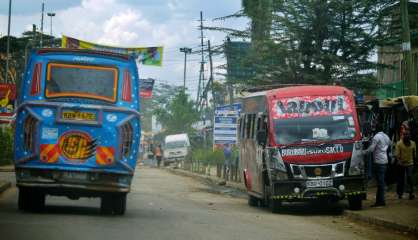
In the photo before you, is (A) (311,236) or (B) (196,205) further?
(B) (196,205)

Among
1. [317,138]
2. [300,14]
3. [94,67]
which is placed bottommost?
[317,138]

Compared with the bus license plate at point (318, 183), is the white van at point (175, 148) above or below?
below

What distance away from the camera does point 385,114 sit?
25344 millimetres

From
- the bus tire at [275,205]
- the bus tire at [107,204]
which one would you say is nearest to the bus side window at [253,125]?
the bus tire at [275,205]

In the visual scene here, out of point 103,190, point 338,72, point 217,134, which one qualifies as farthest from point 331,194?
point 217,134

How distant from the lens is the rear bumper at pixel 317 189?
19.7 m

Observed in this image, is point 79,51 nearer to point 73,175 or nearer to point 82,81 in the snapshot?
point 82,81

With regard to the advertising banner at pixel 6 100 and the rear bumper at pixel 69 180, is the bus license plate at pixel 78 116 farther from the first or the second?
the advertising banner at pixel 6 100

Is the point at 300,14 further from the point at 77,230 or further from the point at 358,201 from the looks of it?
the point at 77,230

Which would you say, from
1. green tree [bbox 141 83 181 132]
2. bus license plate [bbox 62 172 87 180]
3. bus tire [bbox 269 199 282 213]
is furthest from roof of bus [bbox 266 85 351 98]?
green tree [bbox 141 83 181 132]

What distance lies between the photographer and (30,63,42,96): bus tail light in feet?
53.5

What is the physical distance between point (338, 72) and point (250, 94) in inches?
330

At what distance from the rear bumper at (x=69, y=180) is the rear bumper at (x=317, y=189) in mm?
4757

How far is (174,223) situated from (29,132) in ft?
10.6
